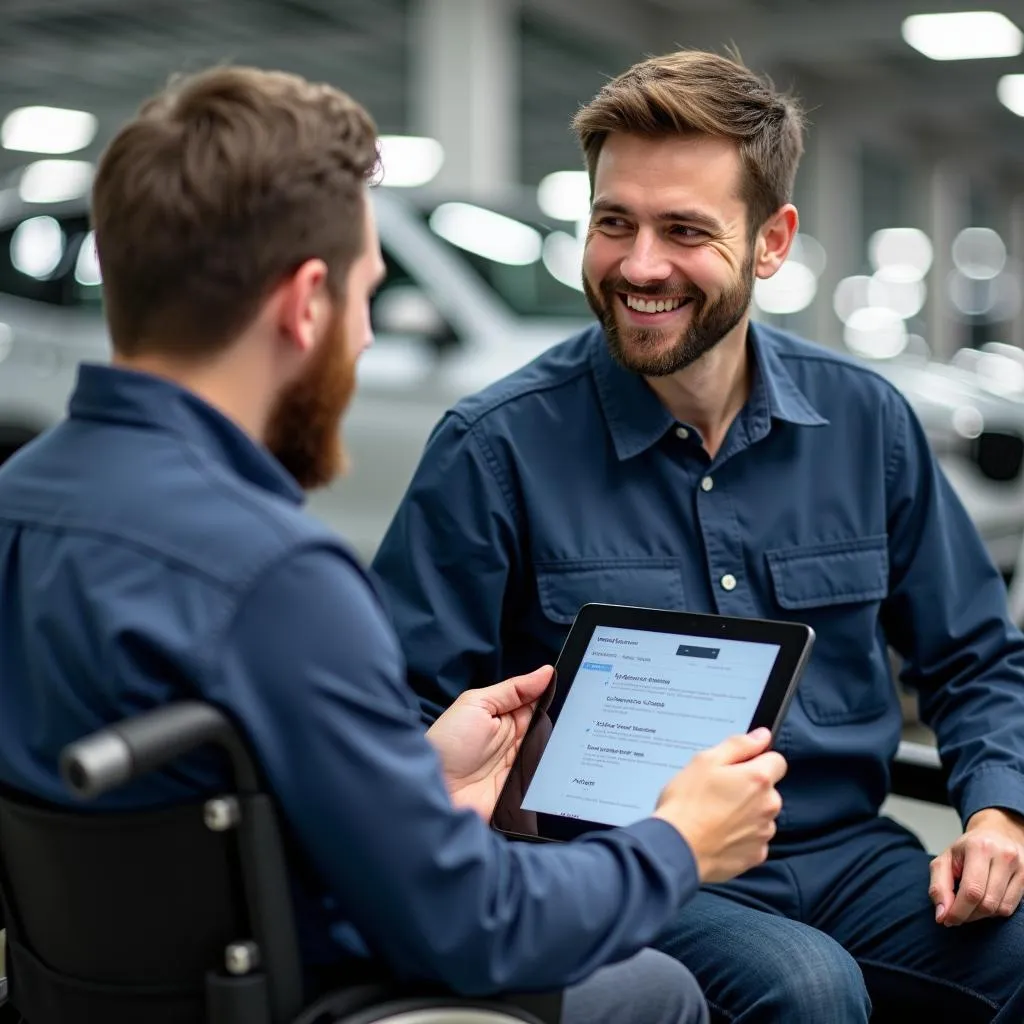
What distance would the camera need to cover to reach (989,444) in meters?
5.18

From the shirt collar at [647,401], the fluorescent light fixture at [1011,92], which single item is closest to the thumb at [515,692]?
the shirt collar at [647,401]

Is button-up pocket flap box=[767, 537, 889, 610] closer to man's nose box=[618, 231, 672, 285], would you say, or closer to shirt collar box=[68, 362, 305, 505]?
man's nose box=[618, 231, 672, 285]

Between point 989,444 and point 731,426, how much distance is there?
3.55m

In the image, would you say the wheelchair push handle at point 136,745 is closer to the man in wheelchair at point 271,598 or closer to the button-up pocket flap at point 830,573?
the man in wheelchair at point 271,598

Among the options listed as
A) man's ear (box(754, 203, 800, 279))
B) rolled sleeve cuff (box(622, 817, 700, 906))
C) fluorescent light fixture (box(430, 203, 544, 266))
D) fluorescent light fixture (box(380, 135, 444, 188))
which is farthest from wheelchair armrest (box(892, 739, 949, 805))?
fluorescent light fixture (box(380, 135, 444, 188))

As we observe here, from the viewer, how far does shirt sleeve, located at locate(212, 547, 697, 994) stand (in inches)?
39.8

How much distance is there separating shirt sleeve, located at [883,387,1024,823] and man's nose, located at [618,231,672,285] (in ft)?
1.29

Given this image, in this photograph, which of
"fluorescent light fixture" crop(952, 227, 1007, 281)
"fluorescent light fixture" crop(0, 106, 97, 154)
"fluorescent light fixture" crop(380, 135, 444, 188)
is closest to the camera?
"fluorescent light fixture" crop(380, 135, 444, 188)

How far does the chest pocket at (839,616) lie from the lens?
1868 millimetres

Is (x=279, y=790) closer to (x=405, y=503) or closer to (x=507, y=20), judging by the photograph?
(x=405, y=503)

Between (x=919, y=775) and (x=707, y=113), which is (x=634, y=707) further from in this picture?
(x=707, y=113)

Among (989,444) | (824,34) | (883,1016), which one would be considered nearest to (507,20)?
(824,34)

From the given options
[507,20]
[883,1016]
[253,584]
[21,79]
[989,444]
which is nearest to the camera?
[253,584]

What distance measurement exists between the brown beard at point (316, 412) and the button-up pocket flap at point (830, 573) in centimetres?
81
